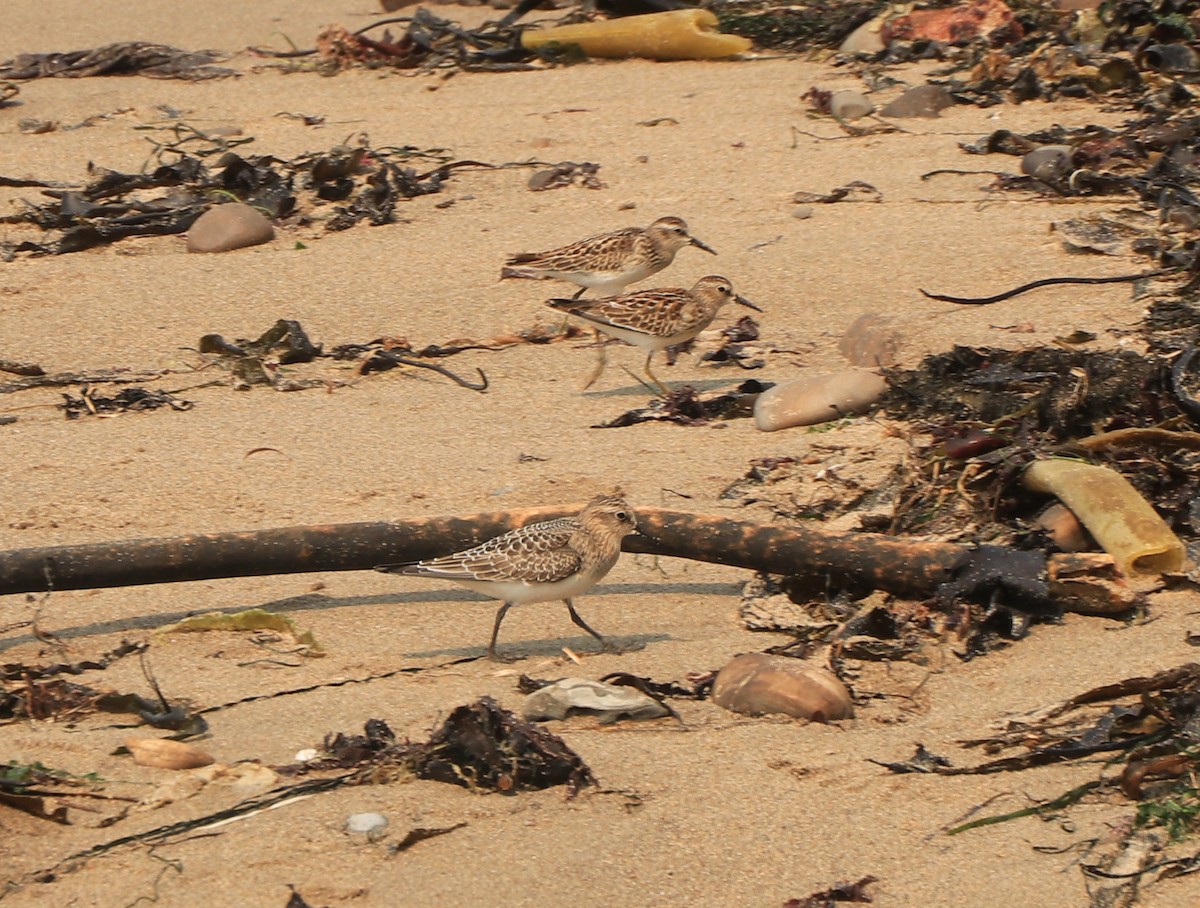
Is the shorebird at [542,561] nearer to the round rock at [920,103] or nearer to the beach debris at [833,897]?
the beach debris at [833,897]

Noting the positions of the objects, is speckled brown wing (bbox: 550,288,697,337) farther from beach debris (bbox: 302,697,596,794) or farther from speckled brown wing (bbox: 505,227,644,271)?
beach debris (bbox: 302,697,596,794)

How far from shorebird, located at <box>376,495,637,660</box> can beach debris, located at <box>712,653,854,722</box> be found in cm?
65

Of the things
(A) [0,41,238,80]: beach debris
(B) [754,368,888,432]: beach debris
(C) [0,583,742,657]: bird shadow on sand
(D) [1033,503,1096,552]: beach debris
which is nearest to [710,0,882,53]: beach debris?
(A) [0,41,238,80]: beach debris

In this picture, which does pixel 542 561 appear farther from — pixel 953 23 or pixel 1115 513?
pixel 953 23

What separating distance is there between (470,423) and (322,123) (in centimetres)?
437

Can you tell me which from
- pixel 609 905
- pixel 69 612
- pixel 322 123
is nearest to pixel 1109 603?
pixel 609 905

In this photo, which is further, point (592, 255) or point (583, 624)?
point (592, 255)

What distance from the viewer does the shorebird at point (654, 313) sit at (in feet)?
24.8

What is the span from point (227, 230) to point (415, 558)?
395 centimetres

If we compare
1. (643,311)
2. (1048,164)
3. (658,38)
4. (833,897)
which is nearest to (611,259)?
(643,311)

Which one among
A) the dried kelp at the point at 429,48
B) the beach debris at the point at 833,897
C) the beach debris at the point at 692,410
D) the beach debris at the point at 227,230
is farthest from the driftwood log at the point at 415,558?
the dried kelp at the point at 429,48

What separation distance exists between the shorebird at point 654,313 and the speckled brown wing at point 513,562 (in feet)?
8.05

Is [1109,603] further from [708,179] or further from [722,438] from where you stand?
[708,179]

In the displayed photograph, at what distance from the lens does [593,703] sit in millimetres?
4492
